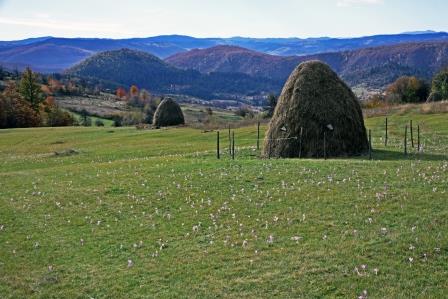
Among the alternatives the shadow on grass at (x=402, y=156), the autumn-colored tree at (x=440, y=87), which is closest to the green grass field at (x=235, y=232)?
the shadow on grass at (x=402, y=156)

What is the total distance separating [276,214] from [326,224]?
1.95 metres

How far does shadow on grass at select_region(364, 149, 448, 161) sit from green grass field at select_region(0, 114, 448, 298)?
762 millimetres

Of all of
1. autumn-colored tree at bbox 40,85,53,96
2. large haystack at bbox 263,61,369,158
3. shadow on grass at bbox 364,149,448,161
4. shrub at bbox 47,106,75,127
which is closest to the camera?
shadow on grass at bbox 364,149,448,161

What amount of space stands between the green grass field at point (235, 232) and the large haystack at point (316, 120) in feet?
16.5

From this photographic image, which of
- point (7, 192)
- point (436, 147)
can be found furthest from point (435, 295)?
point (436, 147)

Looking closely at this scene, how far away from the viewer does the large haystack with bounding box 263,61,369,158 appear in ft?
94.9

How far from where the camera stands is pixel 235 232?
1391 cm

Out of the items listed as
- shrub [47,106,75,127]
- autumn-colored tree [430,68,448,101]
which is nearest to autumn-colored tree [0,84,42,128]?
shrub [47,106,75,127]

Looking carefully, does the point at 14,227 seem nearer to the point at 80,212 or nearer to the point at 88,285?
the point at 80,212

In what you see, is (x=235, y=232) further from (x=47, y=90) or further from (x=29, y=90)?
(x=47, y=90)

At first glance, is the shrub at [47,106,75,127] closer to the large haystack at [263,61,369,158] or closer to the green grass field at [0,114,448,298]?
the large haystack at [263,61,369,158]

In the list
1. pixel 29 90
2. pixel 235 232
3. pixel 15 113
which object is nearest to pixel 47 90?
pixel 29 90

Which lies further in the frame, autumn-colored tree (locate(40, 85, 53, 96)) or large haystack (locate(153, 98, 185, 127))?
autumn-colored tree (locate(40, 85, 53, 96))

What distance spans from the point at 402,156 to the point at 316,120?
554 cm
